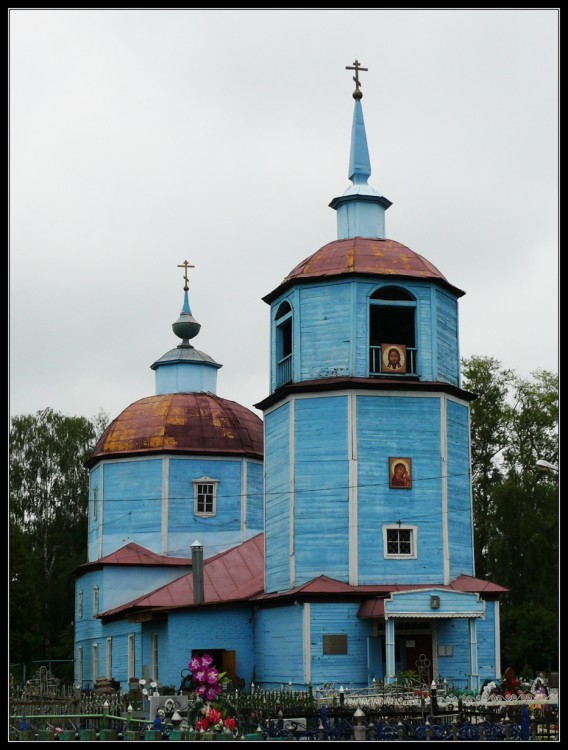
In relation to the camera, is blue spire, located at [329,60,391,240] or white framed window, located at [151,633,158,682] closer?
blue spire, located at [329,60,391,240]

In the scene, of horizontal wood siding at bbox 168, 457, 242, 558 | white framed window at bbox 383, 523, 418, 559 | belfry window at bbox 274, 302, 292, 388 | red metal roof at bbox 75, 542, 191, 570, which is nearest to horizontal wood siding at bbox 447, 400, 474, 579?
white framed window at bbox 383, 523, 418, 559

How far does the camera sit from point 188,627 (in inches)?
1319

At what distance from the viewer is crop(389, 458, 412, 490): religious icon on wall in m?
→ 30.5

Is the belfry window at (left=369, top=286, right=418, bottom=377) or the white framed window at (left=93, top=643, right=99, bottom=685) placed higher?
the belfry window at (left=369, top=286, right=418, bottom=377)

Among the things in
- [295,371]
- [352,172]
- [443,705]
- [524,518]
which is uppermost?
[352,172]

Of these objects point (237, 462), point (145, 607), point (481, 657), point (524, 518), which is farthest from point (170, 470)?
point (481, 657)

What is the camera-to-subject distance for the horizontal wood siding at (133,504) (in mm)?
43469

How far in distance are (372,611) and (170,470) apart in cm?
1579

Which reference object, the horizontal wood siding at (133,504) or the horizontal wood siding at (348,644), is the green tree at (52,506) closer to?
the horizontal wood siding at (133,504)

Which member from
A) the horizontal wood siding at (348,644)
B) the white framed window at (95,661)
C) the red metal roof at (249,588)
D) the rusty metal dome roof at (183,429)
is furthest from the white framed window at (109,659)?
the horizontal wood siding at (348,644)

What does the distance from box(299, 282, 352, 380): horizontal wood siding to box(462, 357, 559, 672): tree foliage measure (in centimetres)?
1509

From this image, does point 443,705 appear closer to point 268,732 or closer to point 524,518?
point 268,732

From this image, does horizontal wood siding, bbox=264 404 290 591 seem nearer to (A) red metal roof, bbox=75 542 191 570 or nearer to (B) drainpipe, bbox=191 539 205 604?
(B) drainpipe, bbox=191 539 205 604

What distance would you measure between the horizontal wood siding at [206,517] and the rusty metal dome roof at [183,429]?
519 mm
